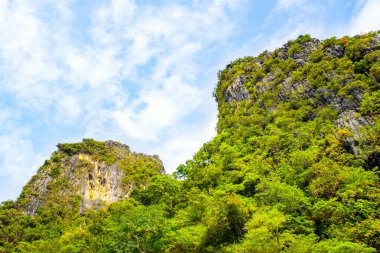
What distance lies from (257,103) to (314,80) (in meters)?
11.3

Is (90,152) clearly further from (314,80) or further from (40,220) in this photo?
(314,80)

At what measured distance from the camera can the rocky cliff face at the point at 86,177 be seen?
75875mm

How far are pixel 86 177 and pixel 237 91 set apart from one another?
4337 centimetres

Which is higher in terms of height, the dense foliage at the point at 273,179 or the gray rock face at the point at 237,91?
the gray rock face at the point at 237,91

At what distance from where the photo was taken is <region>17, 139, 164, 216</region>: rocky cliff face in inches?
2987

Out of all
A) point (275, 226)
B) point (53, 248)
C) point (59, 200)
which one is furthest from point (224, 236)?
point (59, 200)

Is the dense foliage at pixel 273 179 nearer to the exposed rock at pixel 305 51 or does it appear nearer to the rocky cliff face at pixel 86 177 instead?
the exposed rock at pixel 305 51

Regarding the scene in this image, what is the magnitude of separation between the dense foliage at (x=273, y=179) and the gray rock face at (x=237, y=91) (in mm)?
308

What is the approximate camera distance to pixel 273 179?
37156mm

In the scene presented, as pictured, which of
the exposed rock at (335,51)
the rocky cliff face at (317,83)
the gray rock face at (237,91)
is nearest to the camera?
the rocky cliff face at (317,83)

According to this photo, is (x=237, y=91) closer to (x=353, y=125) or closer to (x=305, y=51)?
(x=305, y=51)

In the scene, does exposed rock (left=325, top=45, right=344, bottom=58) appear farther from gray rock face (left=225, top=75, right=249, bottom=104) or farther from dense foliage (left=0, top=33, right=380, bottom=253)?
gray rock face (left=225, top=75, right=249, bottom=104)

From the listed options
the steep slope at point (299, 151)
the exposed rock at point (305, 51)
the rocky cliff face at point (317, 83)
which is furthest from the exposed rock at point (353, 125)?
the exposed rock at point (305, 51)

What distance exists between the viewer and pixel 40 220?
227 ft
